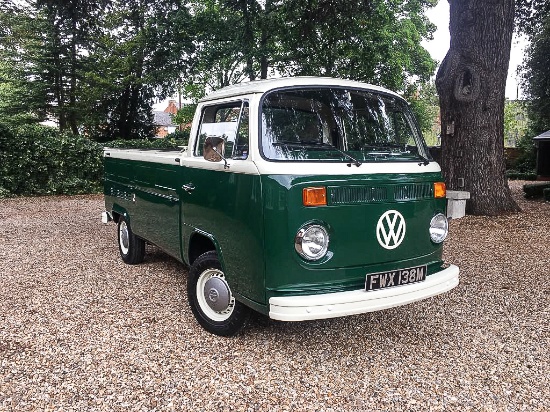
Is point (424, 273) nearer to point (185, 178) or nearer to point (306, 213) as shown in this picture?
point (306, 213)

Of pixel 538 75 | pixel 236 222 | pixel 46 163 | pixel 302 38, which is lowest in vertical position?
pixel 236 222

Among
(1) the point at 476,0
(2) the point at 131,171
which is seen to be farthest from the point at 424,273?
(1) the point at 476,0

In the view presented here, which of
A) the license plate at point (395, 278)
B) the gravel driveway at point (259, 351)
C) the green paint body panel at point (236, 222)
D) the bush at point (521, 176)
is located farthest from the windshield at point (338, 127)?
the bush at point (521, 176)

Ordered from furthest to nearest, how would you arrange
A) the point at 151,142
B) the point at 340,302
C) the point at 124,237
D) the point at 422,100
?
the point at 422,100
the point at 151,142
the point at 124,237
the point at 340,302

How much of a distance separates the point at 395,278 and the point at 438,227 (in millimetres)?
687

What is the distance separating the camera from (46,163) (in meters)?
13.5

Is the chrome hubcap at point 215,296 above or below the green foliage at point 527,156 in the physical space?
below

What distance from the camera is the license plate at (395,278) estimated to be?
3350 millimetres

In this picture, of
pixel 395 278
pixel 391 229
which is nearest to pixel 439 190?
pixel 391 229

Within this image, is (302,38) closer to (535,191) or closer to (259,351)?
(535,191)

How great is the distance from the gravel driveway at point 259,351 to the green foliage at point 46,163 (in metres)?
8.16

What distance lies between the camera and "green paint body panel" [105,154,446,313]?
3133mm

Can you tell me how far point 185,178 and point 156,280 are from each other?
187 centimetres

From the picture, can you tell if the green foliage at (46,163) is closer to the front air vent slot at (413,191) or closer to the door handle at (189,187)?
the door handle at (189,187)
